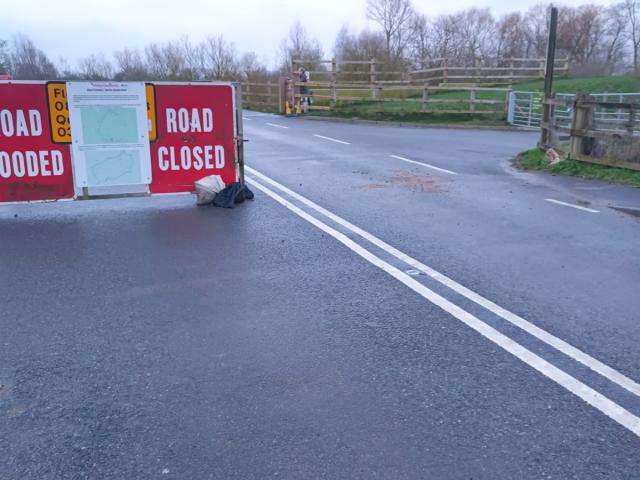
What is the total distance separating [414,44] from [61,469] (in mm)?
67012

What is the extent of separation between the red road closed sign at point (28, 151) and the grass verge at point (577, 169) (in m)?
9.51

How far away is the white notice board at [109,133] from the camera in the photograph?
28.5 feet

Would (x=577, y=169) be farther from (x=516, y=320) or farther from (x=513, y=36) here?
(x=513, y=36)

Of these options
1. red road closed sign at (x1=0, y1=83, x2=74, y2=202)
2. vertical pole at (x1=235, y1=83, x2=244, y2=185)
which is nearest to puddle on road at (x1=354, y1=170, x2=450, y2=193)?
vertical pole at (x1=235, y1=83, x2=244, y2=185)

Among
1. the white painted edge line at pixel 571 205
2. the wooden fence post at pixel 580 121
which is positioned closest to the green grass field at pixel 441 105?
the wooden fence post at pixel 580 121

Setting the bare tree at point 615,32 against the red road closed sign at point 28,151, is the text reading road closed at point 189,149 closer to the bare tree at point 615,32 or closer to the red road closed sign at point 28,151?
the red road closed sign at point 28,151

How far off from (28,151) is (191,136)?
7.28 feet

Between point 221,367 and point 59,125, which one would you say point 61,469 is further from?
point 59,125

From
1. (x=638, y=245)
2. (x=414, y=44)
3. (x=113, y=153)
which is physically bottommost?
(x=638, y=245)

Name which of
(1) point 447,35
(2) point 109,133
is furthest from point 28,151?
(1) point 447,35

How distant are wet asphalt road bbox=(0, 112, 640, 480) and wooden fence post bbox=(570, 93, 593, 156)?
5.07 metres

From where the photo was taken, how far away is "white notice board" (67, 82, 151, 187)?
867 centimetres

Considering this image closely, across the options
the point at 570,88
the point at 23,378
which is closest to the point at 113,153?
the point at 23,378

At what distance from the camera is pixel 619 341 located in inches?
171
